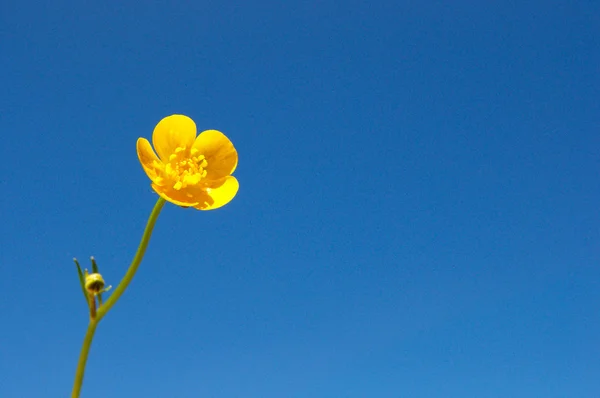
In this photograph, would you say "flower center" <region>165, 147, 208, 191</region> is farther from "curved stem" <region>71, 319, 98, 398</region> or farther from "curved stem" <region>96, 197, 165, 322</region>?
"curved stem" <region>71, 319, 98, 398</region>

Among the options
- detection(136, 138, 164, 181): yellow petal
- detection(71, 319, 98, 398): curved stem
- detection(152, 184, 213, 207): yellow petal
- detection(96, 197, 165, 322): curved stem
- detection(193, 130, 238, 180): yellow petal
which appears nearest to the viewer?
detection(71, 319, 98, 398): curved stem

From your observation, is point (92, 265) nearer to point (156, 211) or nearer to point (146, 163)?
point (156, 211)

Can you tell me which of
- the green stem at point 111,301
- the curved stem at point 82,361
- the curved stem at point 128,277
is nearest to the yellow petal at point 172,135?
the green stem at point 111,301

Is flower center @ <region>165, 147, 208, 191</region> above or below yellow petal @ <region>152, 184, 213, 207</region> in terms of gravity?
above

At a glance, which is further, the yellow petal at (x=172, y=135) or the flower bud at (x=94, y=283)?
the yellow petal at (x=172, y=135)

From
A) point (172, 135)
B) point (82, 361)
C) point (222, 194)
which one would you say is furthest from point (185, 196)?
point (82, 361)

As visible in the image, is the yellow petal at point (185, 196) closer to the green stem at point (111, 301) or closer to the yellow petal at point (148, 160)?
the yellow petal at point (148, 160)

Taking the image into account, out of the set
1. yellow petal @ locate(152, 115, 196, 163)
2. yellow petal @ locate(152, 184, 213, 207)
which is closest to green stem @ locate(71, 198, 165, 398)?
yellow petal @ locate(152, 184, 213, 207)
